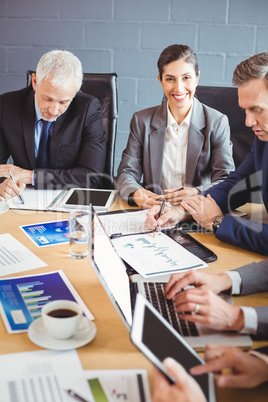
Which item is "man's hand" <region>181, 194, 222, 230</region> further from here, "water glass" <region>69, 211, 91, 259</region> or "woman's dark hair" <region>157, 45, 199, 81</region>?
"woman's dark hair" <region>157, 45, 199, 81</region>

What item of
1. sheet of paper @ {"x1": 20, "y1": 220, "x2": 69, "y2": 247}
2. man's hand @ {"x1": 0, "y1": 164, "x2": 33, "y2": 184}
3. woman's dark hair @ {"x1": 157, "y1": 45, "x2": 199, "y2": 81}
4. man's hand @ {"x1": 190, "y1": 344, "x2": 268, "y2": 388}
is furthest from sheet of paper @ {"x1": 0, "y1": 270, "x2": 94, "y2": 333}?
woman's dark hair @ {"x1": 157, "y1": 45, "x2": 199, "y2": 81}

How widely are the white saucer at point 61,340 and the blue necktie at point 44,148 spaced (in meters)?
1.35

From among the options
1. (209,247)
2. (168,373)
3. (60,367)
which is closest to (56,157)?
(209,247)

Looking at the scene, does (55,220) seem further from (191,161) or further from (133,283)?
(191,161)

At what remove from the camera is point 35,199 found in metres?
1.82

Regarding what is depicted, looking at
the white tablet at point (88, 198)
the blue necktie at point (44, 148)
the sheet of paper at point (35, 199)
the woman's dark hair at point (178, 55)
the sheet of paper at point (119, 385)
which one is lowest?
the sheet of paper at point (119, 385)

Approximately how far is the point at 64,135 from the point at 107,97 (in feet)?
1.09

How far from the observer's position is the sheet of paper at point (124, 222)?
153cm

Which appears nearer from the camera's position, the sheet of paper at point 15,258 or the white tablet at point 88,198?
the sheet of paper at point 15,258

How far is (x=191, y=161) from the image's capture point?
6.88ft

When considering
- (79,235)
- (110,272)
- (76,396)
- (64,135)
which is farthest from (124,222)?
(76,396)

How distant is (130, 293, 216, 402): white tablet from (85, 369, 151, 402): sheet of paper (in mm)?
91

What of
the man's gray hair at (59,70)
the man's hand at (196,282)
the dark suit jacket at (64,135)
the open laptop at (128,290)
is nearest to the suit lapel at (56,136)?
the dark suit jacket at (64,135)

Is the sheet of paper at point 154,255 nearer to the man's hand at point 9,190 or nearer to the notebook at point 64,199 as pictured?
the notebook at point 64,199
